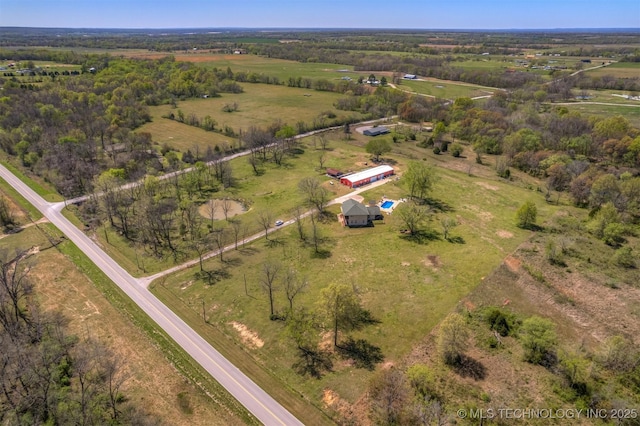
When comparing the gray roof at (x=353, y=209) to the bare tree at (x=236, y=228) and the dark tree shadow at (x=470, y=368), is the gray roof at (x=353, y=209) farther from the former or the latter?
the dark tree shadow at (x=470, y=368)

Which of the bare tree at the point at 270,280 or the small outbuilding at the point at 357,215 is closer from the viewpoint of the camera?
the bare tree at the point at 270,280

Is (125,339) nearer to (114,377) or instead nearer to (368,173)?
(114,377)

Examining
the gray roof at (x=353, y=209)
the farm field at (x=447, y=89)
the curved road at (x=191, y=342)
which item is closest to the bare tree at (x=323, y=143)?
the gray roof at (x=353, y=209)

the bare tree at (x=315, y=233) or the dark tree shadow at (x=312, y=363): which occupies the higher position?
the bare tree at (x=315, y=233)

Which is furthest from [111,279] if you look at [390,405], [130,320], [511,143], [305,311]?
[511,143]

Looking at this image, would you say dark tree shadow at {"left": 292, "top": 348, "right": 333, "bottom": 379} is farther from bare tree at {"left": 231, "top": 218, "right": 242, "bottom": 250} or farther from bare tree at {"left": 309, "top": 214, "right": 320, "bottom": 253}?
bare tree at {"left": 231, "top": 218, "right": 242, "bottom": 250}

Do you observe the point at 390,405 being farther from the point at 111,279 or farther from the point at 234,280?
the point at 111,279
